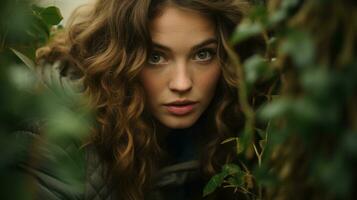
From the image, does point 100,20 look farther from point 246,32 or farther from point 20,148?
point 20,148

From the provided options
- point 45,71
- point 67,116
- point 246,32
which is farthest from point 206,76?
point 67,116

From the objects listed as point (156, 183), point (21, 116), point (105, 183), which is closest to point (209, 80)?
point (156, 183)

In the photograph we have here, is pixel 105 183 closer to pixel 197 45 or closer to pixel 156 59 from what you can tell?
pixel 156 59

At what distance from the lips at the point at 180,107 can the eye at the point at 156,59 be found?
18 centimetres

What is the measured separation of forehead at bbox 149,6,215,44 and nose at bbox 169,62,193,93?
0.10 meters

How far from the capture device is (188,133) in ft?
9.72

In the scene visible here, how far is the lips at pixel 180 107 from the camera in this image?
8.45 ft

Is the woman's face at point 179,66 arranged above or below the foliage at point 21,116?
below

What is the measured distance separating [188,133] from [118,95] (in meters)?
0.46

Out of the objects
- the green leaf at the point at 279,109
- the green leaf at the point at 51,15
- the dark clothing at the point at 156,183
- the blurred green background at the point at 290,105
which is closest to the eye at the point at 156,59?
the dark clothing at the point at 156,183

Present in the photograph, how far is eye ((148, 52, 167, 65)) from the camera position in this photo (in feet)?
8.46

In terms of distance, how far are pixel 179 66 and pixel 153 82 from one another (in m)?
0.15

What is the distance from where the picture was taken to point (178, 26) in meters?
2.52

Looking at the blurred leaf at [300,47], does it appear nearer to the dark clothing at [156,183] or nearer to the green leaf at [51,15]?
the green leaf at [51,15]
